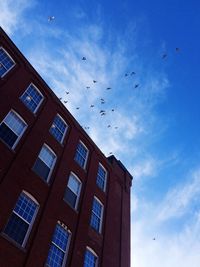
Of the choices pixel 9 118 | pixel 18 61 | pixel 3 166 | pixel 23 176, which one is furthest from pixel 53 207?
pixel 18 61

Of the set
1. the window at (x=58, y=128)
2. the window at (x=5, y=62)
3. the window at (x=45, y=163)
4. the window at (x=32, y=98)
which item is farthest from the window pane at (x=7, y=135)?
the window at (x=58, y=128)

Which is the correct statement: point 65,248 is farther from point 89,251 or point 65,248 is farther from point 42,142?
point 42,142

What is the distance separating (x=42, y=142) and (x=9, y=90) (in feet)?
12.0

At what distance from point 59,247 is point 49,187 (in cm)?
324

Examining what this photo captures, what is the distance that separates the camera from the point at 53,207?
15.8m

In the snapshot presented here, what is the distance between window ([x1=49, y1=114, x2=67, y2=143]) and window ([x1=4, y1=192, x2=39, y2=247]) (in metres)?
6.00

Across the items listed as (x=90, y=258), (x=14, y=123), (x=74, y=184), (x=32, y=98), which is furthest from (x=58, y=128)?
(x=90, y=258)

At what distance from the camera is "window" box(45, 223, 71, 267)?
14.2 meters

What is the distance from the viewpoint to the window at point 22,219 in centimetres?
1283

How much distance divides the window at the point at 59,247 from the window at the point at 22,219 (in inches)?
67.0

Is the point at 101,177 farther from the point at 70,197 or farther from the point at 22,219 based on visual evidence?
the point at 22,219

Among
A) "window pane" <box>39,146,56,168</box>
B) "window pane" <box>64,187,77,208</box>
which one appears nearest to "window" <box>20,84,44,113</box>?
"window pane" <box>39,146,56,168</box>

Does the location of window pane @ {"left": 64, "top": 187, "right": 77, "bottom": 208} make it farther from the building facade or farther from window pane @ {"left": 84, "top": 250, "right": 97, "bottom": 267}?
window pane @ {"left": 84, "top": 250, "right": 97, "bottom": 267}

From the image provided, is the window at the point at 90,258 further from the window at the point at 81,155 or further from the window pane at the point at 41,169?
the window at the point at 81,155
